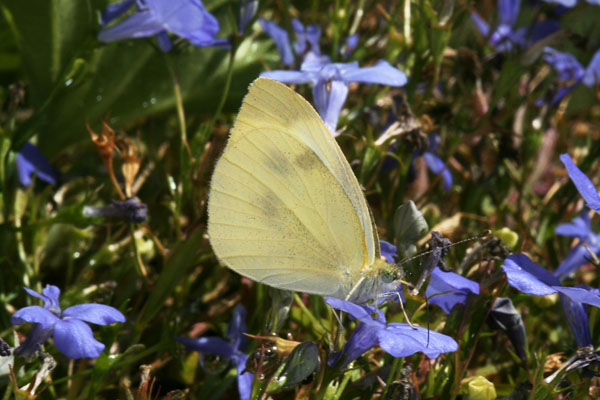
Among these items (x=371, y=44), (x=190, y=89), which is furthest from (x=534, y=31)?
(x=190, y=89)

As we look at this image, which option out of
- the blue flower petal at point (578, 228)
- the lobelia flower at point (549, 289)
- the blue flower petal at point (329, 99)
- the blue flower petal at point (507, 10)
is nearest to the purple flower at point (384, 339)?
the lobelia flower at point (549, 289)

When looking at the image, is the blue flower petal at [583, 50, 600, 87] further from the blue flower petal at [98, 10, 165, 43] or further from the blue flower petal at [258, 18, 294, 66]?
the blue flower petal at [98, 10, 165, 43]

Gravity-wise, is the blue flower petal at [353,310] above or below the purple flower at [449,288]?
above

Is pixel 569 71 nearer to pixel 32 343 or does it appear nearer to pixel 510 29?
pixel 510 29

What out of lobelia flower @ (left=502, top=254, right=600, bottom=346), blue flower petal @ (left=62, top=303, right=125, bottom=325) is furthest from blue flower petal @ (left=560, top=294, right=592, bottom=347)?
blue flower petal @ (left=62, top=303, right=125, bottom=325)

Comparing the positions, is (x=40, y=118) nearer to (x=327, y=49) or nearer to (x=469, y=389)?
(x=327, y=49)

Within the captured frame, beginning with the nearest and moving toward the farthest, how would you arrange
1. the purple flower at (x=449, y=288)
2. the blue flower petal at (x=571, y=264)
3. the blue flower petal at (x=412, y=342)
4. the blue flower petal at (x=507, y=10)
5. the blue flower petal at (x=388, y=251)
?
1. the blue flower petal at (x=412, y=342)
2. the purple flower at (x=449, y=288)
3. the blue flower petal at (x=388, y=251)
4. the blue flower petal at (x=571, y=264)
5. the blue flower petal at (x=507, y=10)

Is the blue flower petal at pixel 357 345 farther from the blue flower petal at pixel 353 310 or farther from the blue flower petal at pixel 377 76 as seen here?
the blue flower petal at pixel 377 76
